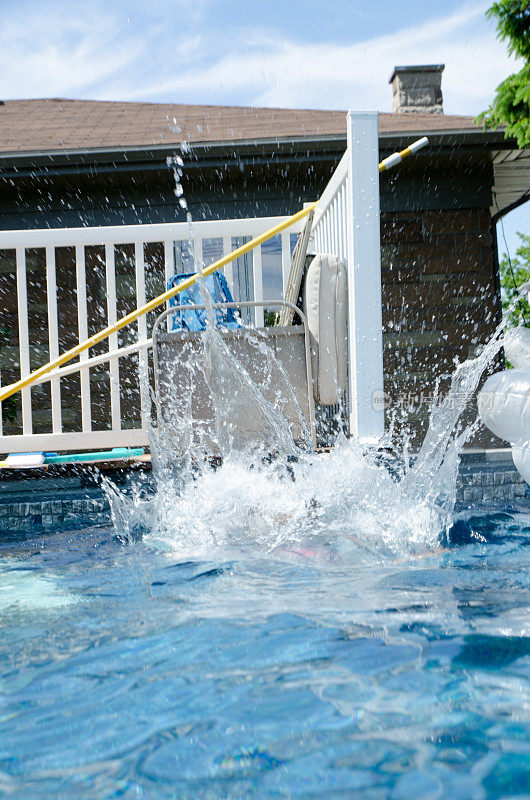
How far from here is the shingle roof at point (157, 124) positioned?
600 cm

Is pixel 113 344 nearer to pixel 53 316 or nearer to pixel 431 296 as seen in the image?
pixel 53 316

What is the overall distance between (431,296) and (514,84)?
2013 millimetres

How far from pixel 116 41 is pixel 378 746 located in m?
7.25

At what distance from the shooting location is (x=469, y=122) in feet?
21.2

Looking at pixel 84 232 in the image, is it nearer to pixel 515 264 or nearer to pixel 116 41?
pixel 116 41

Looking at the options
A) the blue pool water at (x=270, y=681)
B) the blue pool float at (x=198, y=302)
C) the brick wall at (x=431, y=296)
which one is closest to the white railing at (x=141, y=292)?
the blue pool float at (x=198, y=302)

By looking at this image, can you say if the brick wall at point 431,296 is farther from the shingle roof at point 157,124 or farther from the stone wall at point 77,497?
the stone wall at point 77,497

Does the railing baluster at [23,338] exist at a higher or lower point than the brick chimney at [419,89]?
lower

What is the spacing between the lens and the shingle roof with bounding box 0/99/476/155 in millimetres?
6000

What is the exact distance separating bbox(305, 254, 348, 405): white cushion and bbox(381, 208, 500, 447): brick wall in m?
2.98

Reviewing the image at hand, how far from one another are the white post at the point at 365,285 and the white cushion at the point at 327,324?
148 mm

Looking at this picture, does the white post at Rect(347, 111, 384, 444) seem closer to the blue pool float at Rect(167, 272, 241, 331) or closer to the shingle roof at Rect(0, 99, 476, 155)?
the blue pool float at Rect(167, 272, 241, 331)

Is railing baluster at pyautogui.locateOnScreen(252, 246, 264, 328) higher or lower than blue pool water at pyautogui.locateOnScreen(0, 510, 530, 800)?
higher

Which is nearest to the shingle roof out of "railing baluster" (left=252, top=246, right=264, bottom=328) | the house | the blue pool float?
the house
